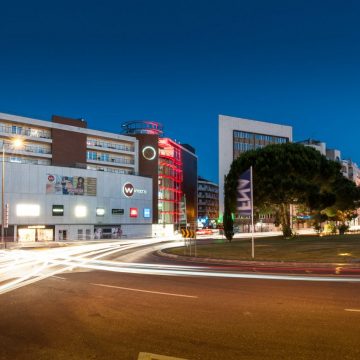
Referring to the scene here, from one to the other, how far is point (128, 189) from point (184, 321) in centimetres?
7574

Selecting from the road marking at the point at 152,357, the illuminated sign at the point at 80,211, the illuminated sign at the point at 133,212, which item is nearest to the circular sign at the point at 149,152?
the illuminated sign at the point at 133,212

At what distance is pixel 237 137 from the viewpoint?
123 meters

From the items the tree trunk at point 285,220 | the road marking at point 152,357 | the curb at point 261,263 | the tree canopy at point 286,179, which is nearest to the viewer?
the road marking at point 152,357

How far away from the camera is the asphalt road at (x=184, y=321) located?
303 inches

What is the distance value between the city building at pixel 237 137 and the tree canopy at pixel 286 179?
208 feet

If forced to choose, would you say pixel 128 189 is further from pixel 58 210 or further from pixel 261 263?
pixel 261 263

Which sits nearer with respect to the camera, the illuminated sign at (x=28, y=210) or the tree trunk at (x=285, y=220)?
the tree trunk at (x=285, y=220)

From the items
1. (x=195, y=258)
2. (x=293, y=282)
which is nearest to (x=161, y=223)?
(x=195, y=258)

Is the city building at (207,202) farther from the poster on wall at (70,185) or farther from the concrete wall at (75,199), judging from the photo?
the poster on wall at (70,185)

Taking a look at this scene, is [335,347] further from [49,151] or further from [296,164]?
[49,151]

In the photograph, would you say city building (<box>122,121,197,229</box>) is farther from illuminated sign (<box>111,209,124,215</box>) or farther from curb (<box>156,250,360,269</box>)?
curb (<box>156,250,360,269</box>)

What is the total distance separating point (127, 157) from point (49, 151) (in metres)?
19.5

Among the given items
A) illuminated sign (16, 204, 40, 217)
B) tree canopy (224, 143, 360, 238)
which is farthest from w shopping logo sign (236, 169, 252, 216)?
illuminated sign (16, 204, 40, 217)

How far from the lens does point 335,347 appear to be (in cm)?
773
